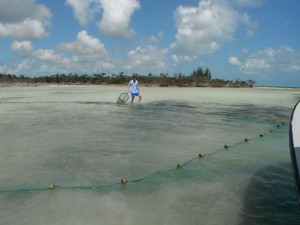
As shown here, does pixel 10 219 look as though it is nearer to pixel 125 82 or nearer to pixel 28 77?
pixel 125 82

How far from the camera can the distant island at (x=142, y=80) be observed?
64.6 meters

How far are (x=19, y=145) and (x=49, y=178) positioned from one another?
273 centimetres

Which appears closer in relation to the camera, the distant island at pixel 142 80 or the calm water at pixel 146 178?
the calm water at pixel 146 178

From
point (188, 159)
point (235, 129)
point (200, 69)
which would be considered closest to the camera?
point (188, 159)

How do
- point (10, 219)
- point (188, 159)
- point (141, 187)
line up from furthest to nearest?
point (188, 159) → point (141, 187) → point (10, 219)

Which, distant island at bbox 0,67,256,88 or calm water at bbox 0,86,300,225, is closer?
calm water at bbox 0,86,300,225

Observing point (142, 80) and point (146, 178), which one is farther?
point (142, 80)

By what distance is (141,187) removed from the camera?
15.8 feet

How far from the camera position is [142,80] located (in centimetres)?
6950

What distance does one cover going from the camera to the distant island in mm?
64562

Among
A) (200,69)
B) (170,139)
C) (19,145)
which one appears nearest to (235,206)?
(170,139)

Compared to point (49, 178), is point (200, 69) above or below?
above

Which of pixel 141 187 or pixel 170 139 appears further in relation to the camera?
pixel 170 139

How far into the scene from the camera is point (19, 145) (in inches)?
295
